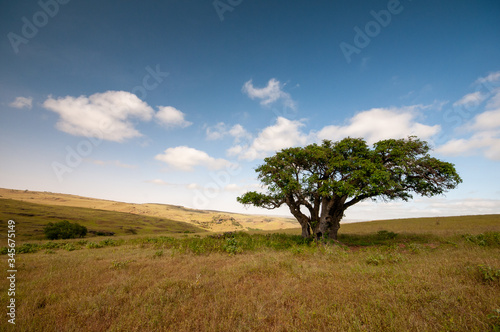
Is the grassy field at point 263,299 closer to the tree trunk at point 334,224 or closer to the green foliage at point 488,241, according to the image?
the green foliage at point 488,241

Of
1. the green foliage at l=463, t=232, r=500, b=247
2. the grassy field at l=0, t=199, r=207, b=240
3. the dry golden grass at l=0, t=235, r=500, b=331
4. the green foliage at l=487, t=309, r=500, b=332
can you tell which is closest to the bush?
the grassy field at l=0, t=199, r=207, b=240

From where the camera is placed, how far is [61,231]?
41.4 meters

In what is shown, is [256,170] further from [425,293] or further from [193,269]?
[425,293]

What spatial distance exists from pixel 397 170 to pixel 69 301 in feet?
A: 73.8

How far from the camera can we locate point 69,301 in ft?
20.3

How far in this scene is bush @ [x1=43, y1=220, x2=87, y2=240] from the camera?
1596 inches

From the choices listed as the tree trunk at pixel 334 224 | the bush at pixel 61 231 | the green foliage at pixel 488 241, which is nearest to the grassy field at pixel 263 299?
the green foliage at pixel 488 241

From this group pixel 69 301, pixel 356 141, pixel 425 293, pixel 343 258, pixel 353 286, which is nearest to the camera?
pixel 425 293

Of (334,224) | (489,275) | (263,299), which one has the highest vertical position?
(489,275)

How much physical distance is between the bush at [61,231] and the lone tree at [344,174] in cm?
4584

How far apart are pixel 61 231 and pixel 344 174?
56.8m

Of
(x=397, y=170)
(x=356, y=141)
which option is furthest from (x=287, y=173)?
(x=397, y=170)

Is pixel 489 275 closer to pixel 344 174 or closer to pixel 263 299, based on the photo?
pixel 263 299

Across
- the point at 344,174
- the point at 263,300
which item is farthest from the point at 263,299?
the point at 344,174
